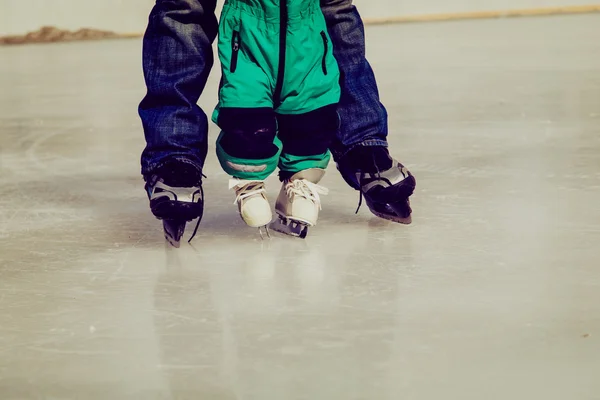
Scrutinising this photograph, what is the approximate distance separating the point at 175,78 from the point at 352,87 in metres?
0.28

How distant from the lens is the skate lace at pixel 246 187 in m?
1.62

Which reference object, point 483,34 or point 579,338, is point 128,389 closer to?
point 579,338

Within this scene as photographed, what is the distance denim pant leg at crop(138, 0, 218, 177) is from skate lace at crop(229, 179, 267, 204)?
0.06 metres

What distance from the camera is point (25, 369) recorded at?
109cm

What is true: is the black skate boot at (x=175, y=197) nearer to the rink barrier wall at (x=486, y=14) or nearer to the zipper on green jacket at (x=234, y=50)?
the zipper on green jacket at (x=234, y=50)

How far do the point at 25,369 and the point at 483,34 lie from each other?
5258 mm

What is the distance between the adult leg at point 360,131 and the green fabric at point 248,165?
0.47 feet

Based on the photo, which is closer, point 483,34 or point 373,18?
point 483,34

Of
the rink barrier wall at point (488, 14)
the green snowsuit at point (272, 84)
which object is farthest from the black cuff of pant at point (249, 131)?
the rink barrier wall at point (488, 14)

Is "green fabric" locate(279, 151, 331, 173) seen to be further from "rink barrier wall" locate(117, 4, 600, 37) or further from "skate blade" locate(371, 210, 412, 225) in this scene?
"rink barrier wall" locate(117, 4, 600, 37)

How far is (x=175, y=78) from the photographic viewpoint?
1.62 m

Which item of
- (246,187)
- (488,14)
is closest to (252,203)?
(246,187)

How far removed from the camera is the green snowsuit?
5.07 feet

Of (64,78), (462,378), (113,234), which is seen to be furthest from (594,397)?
(64,78)
